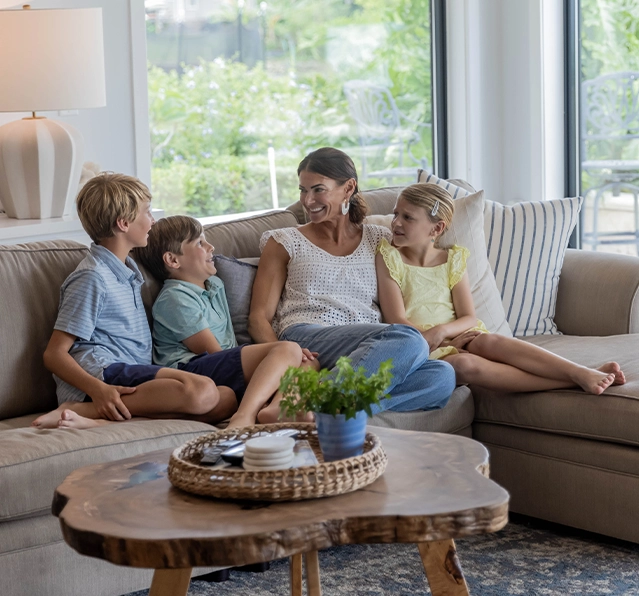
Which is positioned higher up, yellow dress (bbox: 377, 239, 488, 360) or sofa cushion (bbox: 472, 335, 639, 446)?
yellow dress (bbox: 377, 239, 488, 360)

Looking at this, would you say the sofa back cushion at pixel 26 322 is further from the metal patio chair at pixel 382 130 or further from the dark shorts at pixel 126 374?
the metal patio chair at pixel 382 130

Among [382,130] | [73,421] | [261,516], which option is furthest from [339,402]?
[382,130]

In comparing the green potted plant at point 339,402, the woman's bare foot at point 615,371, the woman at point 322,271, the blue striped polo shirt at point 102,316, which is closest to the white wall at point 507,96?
the woman at point 322,271

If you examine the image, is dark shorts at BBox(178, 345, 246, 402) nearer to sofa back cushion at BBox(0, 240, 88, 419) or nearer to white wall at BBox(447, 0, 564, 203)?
sofa back cushion at BBox(0, 240, 88, 419)

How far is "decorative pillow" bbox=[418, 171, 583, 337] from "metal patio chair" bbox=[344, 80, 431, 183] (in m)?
1.43

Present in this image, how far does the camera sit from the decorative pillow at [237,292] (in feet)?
9.02

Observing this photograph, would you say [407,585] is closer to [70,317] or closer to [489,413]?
[489,413]

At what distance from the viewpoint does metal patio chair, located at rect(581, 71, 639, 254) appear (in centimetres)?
423

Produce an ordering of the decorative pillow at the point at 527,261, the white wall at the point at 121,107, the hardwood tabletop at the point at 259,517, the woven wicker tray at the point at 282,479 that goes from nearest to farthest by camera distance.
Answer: the hardwood tabletop at the point at 259,517, the woven wicker tray at the point at 282,479, the decorative pillow at the point at 527,261, the white wall at the point at 121,107

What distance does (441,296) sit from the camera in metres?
2.85

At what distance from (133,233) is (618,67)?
2631 millimetres

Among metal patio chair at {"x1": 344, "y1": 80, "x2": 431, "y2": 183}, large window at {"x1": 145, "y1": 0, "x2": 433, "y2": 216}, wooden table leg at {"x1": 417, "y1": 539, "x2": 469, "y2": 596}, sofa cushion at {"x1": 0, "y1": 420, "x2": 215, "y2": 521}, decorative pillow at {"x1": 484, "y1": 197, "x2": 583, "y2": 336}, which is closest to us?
wooden table leg at {"x1": 417, "y1": 539, "x2": 469, "y2": 596}

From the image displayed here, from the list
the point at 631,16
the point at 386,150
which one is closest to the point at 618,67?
the point at 631,16

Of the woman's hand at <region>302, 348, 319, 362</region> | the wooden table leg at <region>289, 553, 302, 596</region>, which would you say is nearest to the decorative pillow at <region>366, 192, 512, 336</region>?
the woman's hand at <region>302, 348, 319, 362</region>
